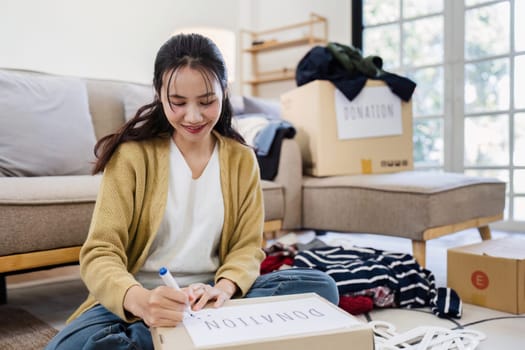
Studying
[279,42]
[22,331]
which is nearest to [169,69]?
[22,331]

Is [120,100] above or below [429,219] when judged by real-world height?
above

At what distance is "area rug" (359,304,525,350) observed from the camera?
1.07 m

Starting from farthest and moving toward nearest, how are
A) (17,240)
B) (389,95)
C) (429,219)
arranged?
(389,95) → (429,219) → (17,240)

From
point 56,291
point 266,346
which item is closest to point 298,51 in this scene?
point 56,291

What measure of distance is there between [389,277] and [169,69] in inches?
33.2

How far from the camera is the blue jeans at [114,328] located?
2.30 ft

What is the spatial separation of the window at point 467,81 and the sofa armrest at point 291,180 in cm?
156

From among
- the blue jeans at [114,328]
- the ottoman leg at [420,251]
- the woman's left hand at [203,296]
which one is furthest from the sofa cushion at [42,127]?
the ottoman leg at [420,251]

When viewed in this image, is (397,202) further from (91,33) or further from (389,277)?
(91,33)

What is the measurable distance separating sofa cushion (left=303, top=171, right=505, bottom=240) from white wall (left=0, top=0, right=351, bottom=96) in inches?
79.3

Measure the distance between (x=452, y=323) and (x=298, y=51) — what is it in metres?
2.96

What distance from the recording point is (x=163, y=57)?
88 cm

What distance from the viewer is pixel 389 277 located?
4.35 ft

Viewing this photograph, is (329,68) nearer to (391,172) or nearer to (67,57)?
(391,172)
